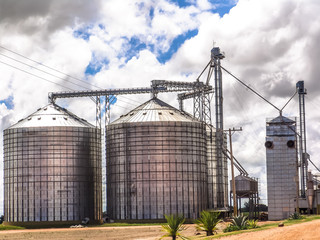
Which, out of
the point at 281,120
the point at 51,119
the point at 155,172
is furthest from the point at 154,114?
the point at 281,120

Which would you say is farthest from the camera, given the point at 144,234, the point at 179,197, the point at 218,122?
the point at 218,122

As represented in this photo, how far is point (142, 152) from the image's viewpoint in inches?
4141

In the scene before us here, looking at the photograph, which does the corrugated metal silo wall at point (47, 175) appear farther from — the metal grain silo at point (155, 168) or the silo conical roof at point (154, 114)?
the silo conical roof at point (154, 114)

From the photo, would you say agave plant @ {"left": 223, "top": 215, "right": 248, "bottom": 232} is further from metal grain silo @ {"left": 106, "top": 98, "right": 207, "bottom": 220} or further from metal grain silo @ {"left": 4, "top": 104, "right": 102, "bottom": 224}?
metal grain silo @ {"left": 4, "top": 104, "right": 102, "bottom": 224}

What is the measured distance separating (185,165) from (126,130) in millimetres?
→ 12288

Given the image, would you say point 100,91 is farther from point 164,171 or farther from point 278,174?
point 278,174

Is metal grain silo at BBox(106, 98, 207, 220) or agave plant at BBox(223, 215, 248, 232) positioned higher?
metal grain silo at BBox(106, 98, 207, 220)

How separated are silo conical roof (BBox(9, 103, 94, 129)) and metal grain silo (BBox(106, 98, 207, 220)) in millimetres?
8611

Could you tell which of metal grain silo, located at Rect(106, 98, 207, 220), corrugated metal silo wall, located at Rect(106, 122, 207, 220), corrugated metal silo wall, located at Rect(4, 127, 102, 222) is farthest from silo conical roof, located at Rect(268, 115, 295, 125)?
corrugated metal silo wall, located at Rect(4, 127, 102, 222)

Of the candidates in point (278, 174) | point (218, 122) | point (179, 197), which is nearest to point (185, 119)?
point (218, 122)

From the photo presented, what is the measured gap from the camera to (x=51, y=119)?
110875 mm

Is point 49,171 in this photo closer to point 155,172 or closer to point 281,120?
point 155,172

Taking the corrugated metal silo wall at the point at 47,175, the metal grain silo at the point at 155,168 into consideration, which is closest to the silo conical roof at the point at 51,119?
the corrugated metal silo wall at the point at 47,175

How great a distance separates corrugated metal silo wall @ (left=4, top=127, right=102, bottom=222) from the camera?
348ft
